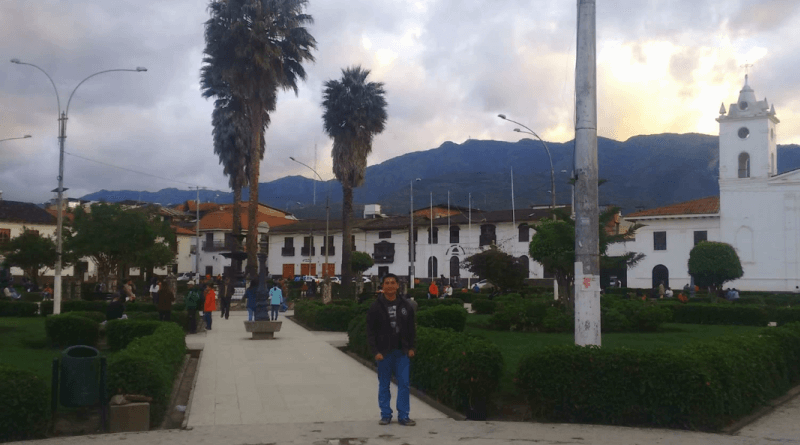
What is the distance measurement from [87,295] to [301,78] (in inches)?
579

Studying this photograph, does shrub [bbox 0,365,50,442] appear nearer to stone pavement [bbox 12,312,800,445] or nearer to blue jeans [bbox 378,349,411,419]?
stone pavement [bbox 12,312,800,445]

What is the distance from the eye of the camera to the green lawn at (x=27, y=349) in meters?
13.3

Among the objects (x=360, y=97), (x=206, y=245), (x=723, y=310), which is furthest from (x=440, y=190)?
(x=723, y=310)

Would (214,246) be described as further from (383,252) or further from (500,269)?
(500,269)

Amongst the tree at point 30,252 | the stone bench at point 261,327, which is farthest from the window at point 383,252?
the stone bench at point 261,327

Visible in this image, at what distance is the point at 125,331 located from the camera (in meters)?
15.1

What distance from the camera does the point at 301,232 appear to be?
250 ft

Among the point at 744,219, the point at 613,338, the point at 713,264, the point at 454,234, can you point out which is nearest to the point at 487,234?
the point at 454,234

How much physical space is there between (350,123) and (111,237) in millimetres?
14881

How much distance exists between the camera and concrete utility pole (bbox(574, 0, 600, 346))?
996 centimetres

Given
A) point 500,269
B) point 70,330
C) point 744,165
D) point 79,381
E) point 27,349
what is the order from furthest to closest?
point 744,165, point 500,269, point 70,330, point 27,349, point 79,381

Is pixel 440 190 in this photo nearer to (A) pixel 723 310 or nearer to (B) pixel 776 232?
(B) pixel 776 232

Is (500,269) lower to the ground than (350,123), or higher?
lower

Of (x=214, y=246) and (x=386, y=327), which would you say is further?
(x=214, y=246)
